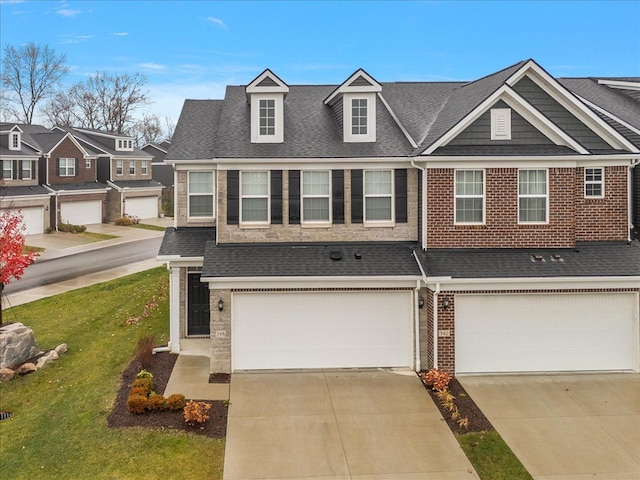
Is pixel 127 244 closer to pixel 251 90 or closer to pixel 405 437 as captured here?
pixel 251 90

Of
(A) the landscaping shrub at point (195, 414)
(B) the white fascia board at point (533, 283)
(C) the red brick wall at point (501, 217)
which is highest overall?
(C) the red brick wall at point (501, 217)

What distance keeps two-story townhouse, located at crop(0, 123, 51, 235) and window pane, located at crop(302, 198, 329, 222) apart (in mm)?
29003

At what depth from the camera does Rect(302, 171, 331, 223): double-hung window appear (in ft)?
52.7

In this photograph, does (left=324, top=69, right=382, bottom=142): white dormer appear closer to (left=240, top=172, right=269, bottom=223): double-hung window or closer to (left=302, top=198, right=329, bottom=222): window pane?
(left=302, top=198, right=329, bottom=222): window pane

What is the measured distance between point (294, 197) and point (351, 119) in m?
3.23

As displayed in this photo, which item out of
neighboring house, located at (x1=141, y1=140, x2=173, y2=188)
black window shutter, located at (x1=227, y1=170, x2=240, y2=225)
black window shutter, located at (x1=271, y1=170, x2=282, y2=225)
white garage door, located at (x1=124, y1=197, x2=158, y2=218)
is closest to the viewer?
black window shutter, located at (x1=227, y1=170, x2=240, y2=225)

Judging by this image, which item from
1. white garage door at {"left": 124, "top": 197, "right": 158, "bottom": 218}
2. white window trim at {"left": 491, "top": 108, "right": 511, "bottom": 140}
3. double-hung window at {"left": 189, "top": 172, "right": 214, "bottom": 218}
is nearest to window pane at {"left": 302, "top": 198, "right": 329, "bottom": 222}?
double-hung window at {"left": 189, "top": 172, "right": 214, "bottom": 218}

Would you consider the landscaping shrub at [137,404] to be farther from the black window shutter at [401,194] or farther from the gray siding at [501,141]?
the gray siding at [501,141]

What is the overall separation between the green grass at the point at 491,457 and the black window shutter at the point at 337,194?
7.26 metres

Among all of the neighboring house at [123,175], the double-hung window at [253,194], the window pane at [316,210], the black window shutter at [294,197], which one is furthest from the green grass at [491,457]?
the neighboring house at [123,175]

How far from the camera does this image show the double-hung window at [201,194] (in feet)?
56.2

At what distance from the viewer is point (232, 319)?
1456 cm

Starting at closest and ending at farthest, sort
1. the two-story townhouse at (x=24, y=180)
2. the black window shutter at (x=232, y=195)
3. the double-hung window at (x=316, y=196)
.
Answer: the black window shutter at (x=232, y=195) < the double-hung window at (x=316, y=196) < the two-story townhouse at (x=24, y=180)

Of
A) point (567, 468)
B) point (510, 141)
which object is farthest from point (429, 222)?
point (567, 468)
